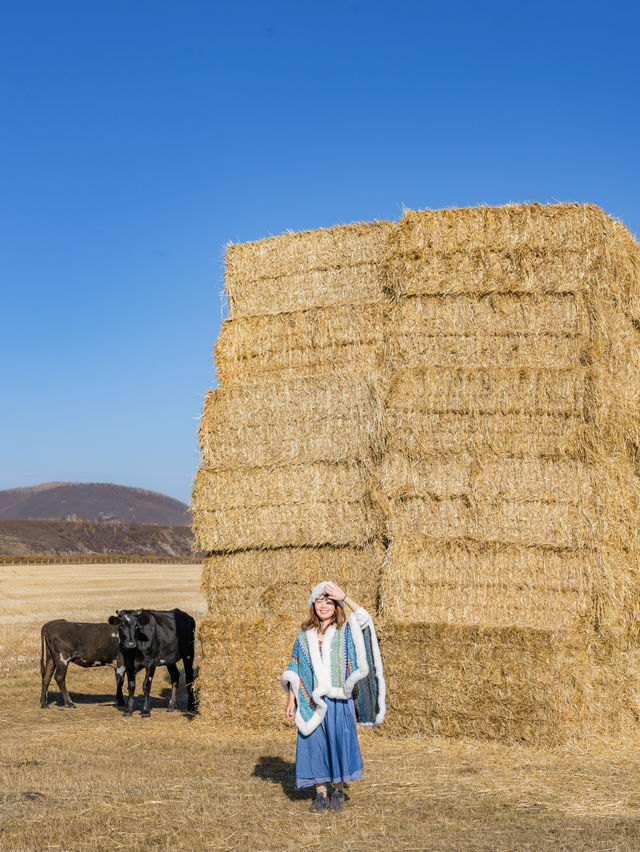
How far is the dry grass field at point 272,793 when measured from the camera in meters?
6.69

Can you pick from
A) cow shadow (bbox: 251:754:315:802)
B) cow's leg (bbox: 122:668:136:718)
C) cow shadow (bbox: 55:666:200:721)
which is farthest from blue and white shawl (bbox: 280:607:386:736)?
cow's leg (bbox: 122:668:136:718)

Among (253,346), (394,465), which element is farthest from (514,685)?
(253,346)

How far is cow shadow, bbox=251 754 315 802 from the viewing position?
8.07 meters

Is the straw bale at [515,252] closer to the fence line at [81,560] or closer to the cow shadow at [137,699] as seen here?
the cow shadow at [137,699]

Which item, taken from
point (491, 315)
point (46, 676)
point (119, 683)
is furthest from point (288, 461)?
point (46, 676)

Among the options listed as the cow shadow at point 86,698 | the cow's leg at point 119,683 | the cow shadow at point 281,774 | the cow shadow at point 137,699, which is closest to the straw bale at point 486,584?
the cow shadow at point 281,774

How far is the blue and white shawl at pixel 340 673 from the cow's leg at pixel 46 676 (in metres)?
6.80

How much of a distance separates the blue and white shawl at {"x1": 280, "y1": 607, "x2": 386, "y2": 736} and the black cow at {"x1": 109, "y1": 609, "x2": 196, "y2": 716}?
583cm

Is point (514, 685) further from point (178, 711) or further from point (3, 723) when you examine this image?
point (3, 723)

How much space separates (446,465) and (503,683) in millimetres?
2577

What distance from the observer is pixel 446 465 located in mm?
10805

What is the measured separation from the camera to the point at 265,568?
11.7 metres

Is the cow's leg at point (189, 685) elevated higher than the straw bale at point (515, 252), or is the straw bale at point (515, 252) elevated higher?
the straw bale at point (515, 252)

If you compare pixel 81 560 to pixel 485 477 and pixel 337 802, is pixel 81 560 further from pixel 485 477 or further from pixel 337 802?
pixel 337 802
